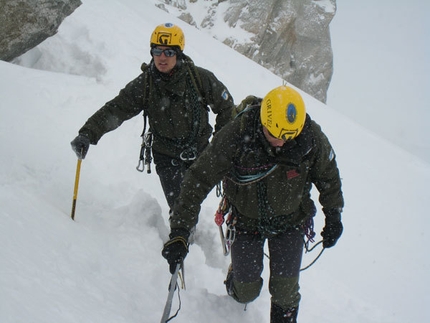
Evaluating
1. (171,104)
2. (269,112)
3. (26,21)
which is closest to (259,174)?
(269,112)

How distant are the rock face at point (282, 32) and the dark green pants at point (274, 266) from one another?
99.4ft

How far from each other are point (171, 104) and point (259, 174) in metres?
1.44

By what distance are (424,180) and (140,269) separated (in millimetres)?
9599

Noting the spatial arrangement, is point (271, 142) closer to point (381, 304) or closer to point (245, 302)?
point (245, 302)

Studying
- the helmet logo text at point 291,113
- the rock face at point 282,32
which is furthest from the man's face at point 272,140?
the rock face at point 282,32

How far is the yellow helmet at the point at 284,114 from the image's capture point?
2688 millimetres

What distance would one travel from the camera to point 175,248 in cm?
290

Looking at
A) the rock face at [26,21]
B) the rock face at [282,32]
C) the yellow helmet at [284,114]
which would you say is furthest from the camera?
the rock face at [282,32]

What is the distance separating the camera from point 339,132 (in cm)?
1230

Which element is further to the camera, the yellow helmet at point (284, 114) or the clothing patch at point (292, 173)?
the clothing patch at point (292, 173)

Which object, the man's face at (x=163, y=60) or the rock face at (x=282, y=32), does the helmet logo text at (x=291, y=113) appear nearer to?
the man's face at (x=163, y=60)

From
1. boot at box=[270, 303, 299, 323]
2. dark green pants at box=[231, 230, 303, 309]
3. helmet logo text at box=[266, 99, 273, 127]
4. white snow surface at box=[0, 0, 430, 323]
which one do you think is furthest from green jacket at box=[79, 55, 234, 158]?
boot at box=[270, 303, 299, 323]

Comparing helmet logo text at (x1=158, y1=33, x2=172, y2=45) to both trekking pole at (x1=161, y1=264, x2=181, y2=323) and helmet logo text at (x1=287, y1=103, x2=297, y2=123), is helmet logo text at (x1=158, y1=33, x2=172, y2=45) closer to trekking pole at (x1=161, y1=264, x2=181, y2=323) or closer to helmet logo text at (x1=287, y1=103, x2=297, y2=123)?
helmet logo text at (x1=287, y1=103, x2=297, y2=123)

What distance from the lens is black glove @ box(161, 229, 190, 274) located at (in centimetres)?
286
